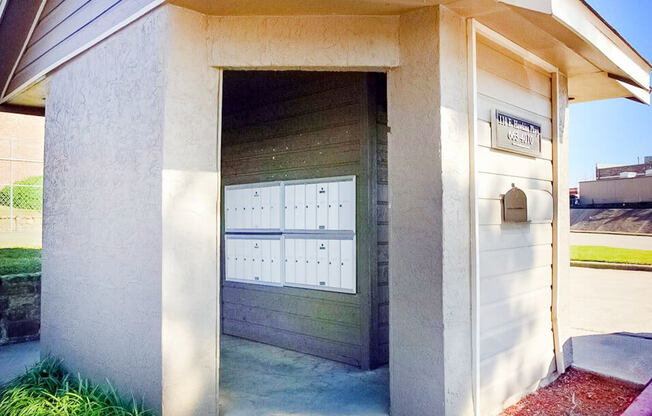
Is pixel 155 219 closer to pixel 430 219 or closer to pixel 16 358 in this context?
pixel 430 219

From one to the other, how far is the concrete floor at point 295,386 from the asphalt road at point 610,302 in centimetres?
217

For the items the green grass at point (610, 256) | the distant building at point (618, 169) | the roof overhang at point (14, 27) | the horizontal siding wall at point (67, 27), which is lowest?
the green grass at point (610, 256)

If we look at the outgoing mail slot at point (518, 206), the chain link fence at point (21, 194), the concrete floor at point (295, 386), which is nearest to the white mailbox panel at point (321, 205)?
the concrete floor at point (295, 386)

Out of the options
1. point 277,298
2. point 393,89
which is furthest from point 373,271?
point 393,89

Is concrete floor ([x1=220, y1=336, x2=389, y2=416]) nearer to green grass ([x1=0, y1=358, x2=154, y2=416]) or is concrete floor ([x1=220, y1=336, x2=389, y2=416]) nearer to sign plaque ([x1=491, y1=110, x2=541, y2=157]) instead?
green grass ([x1=0, y1=358, x2=154, y2=416])

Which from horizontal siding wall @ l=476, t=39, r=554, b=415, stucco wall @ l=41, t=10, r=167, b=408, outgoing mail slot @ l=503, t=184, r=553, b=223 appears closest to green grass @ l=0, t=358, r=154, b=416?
stucco wall @ l=41, t=10, r=167, b=408

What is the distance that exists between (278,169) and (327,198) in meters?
0.80

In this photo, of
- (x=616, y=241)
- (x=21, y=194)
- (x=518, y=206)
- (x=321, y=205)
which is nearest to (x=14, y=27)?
(x=321, y=205)

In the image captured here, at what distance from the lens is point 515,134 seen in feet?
11.4

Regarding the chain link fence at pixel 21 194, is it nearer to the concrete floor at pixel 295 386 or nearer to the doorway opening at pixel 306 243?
Answer: the doorway opening at pixel 306 243

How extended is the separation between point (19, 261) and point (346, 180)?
4.51m

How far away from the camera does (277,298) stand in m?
4.94

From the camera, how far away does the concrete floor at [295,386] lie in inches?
129

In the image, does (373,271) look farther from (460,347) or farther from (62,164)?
(62,164)
